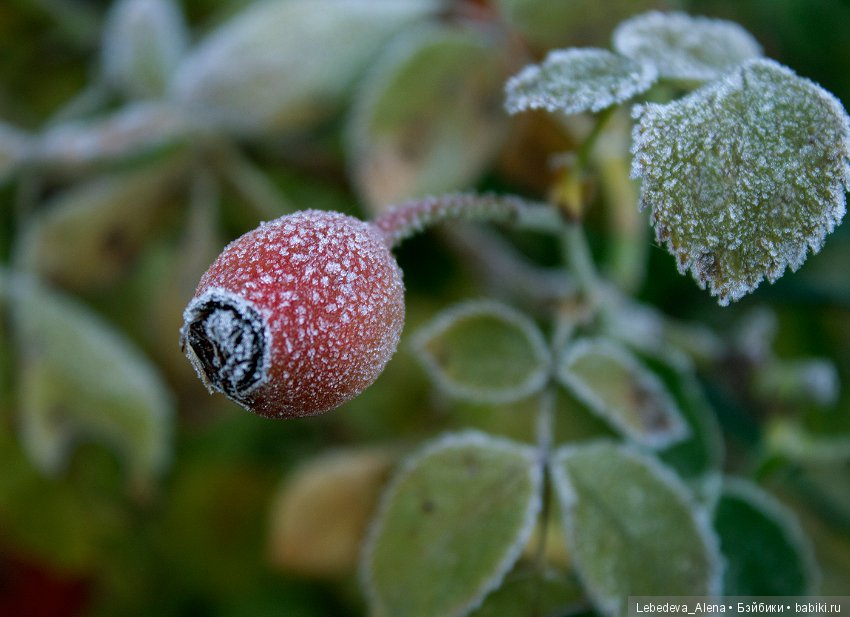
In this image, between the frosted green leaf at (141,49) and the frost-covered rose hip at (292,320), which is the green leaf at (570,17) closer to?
the frosted green leaf at (141,49)

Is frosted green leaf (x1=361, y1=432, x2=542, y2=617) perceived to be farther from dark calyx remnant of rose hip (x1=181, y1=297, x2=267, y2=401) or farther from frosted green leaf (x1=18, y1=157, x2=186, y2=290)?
frosted green leaf (x1=18, y1=157, x2=186, y2=290)

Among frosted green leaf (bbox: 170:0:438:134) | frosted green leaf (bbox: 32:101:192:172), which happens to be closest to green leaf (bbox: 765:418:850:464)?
frosted green leaf (bbox: 170:0:438:134)

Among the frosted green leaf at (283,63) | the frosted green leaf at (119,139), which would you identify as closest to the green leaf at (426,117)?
the frosted green leaf at (283,63)

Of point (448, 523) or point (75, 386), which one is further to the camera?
point (75, 386)

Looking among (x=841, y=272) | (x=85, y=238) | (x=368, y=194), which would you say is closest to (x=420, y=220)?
(x=368, y=194)

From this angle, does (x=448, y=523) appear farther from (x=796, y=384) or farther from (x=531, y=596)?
(x=796, y=384)

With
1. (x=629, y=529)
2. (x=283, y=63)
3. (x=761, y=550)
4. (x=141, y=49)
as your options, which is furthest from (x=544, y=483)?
(x=141, y=49)

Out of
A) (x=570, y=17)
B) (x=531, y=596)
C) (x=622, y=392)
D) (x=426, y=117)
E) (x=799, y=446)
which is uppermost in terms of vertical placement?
(x=570, y=17)
